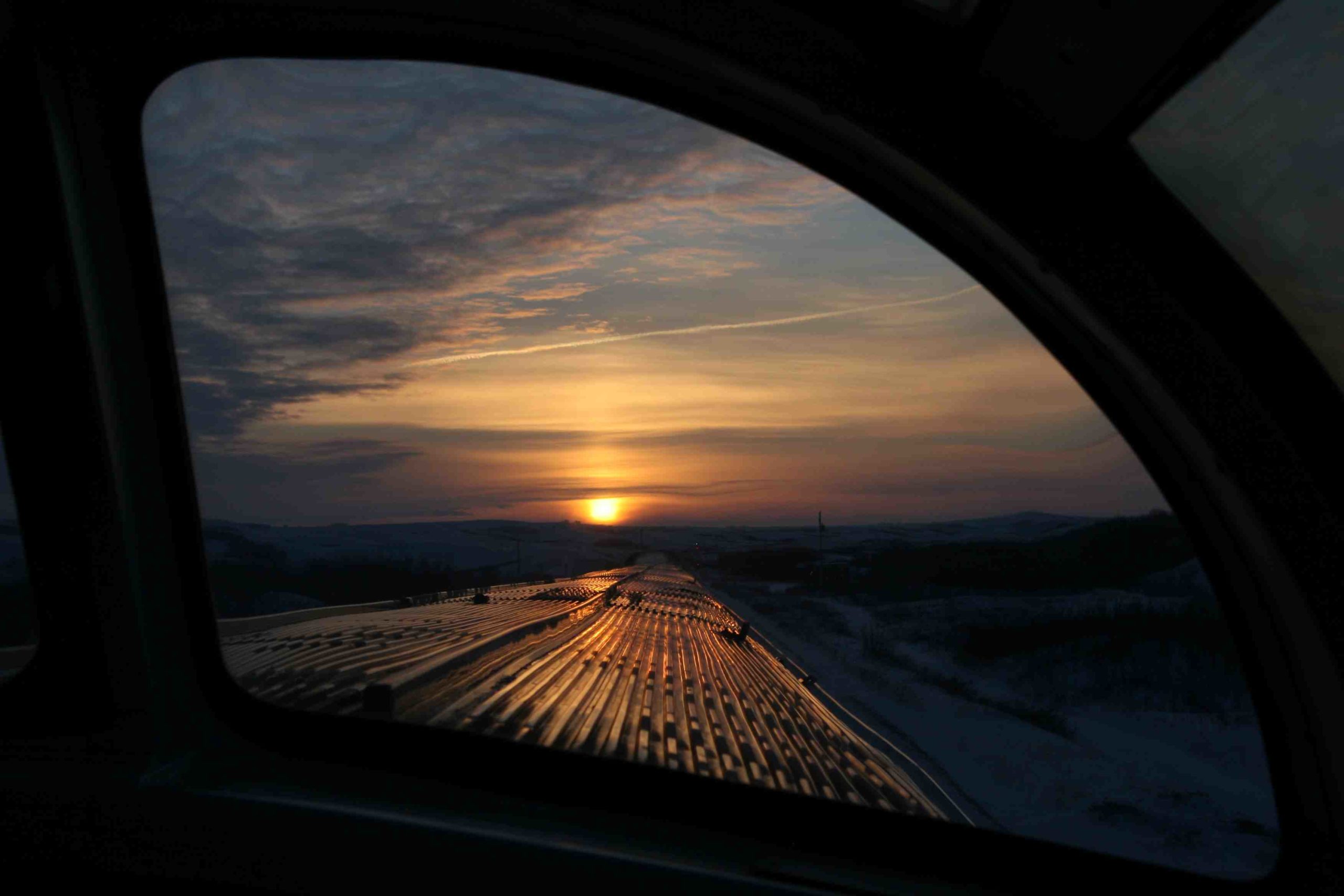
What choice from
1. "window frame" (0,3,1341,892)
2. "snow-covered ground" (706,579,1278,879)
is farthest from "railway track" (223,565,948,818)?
"snow-covered ground" (706,579,1278,879)

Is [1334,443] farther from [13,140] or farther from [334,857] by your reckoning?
[13,140]

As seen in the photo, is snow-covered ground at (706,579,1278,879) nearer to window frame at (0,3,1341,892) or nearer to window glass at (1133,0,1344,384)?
window frame at (0,3,1341,892)

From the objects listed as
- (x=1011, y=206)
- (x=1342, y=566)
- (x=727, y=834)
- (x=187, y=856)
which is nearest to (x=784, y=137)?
(x=1011, y=206)

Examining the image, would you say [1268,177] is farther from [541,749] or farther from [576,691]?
[576,691]

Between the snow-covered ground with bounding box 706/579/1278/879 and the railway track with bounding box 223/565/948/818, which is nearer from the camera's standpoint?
the snow-covered ground with bounding box 706/579/1278/879

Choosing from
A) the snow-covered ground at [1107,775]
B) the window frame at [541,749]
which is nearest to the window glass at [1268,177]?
the window frame at [541,749]

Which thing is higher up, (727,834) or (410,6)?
(410,6)

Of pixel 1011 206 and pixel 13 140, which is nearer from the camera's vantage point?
pixel 1011 206
